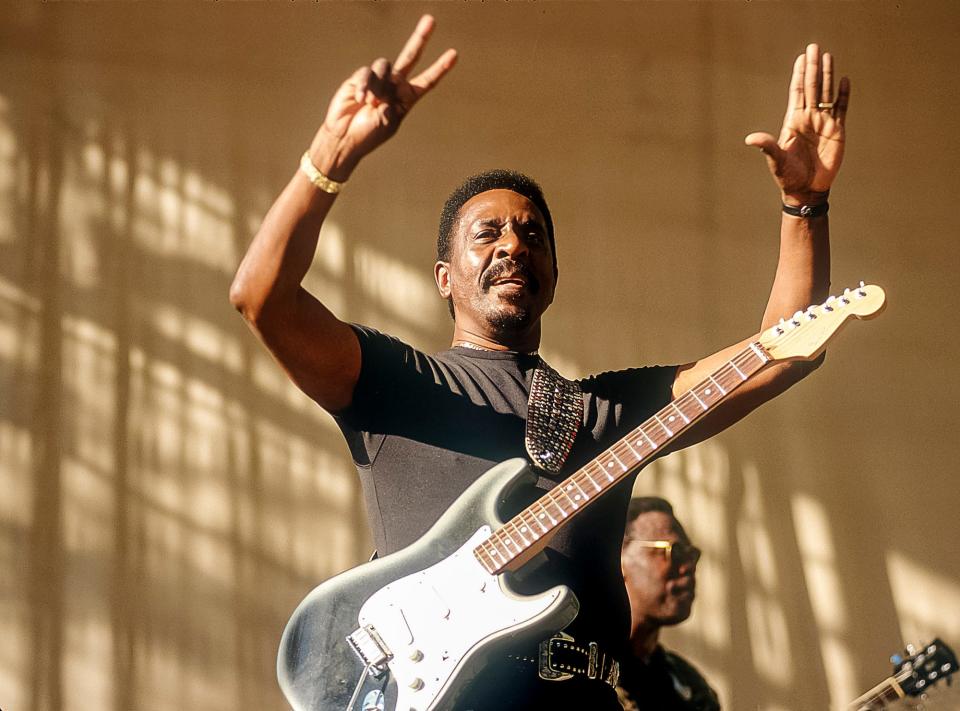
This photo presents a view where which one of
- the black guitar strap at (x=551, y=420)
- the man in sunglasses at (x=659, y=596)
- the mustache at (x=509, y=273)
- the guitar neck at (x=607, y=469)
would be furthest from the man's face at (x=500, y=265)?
the man in sunglasses at (x=659, y=596)

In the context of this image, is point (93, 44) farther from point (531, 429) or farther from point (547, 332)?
point (531, 429)

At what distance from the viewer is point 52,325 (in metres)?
4.18

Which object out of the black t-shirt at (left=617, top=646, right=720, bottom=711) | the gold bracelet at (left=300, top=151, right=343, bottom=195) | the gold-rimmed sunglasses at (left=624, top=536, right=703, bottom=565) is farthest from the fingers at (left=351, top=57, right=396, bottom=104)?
the gold-rimmed sunglasses at (left=624, top=536, right=703, bottom=565)

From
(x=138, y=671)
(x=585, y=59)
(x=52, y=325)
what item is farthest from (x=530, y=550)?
(x=585, y=59)

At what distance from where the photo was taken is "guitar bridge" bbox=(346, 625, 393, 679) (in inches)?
67.2

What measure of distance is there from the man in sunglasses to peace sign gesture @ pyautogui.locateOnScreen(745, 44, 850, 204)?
1.96 m

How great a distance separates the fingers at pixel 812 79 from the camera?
1.95 m

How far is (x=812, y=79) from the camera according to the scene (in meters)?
1.96

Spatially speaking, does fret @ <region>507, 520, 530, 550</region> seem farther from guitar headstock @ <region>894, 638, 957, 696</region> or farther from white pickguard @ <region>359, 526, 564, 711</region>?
guitar headstock @ <region>894, 638, 957, 696</region>

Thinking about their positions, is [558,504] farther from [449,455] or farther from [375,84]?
[375,84]

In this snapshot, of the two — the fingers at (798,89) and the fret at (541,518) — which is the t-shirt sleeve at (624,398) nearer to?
the fret at (541,518)

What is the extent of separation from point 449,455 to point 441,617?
285 mm

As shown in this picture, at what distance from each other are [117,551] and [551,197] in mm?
2258

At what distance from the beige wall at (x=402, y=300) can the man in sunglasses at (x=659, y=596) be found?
263 mm
